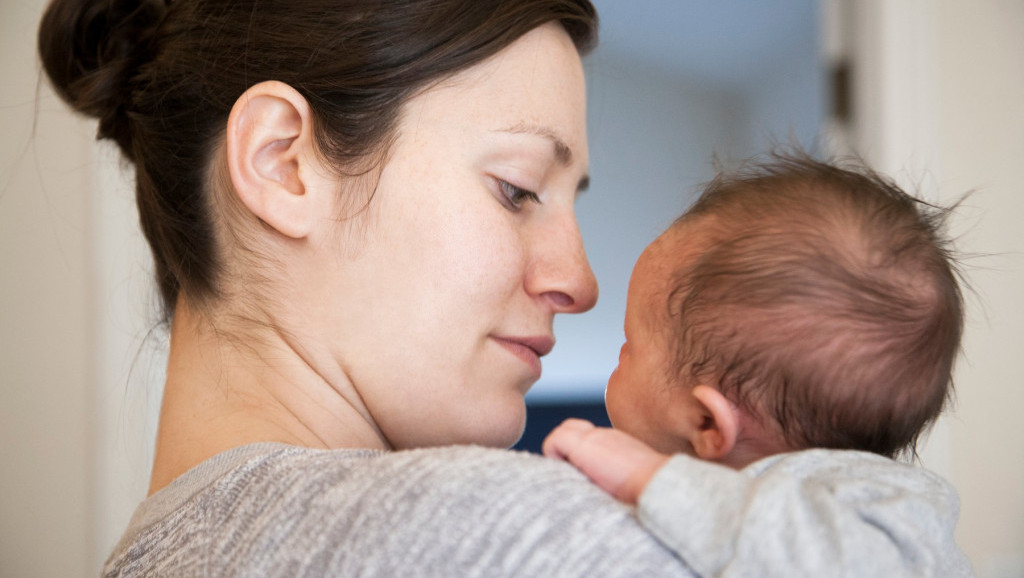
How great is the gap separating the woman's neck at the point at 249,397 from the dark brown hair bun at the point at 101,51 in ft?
1.16

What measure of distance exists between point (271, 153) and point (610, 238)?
2588 mm

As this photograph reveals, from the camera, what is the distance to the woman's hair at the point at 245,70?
92cm

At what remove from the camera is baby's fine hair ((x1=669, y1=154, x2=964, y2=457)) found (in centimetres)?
82

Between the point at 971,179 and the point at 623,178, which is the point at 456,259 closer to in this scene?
the point at 971,179

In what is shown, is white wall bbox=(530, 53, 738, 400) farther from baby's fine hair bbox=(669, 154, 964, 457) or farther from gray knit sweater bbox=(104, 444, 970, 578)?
gray knit sweater bbox=(104, 444, 970, 578)

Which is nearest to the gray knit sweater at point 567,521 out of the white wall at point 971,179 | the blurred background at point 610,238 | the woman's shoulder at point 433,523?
the woman's shoulder at point 433,523

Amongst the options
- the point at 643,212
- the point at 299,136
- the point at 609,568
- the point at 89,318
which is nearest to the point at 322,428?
the point at 299,136

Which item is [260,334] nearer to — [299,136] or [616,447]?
[299,136]

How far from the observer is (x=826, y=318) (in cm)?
82

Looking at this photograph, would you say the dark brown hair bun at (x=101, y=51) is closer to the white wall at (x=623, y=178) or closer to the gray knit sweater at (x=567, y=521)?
the gray knit sweater at (x=567, y=521)

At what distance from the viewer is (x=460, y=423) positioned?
3.23ft

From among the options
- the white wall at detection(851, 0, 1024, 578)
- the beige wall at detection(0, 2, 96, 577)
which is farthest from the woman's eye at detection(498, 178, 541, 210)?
the white wall at detection(851, 0, 1024, 578)

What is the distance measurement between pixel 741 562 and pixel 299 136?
66 centimetres

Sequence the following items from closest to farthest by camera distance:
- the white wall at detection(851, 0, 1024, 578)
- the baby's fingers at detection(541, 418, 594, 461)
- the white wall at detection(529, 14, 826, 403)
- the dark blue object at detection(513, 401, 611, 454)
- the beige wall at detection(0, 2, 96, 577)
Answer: the baby's fingers at detection(541, 418, 594, 461), the beige wall at detection(0, 2, 96, 577), the white wall at detection(851, 0, 1024, 578), the dark blue object at detection(513, 401, 611, 454), the white wall at detection(529, 14, 826, 403)
